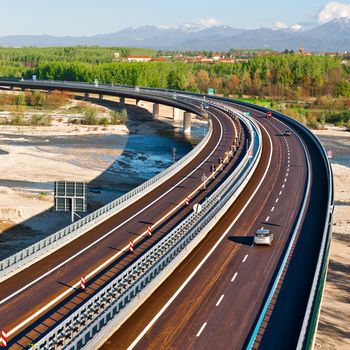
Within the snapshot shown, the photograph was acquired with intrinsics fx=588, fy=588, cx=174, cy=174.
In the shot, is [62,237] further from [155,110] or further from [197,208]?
[155,110]

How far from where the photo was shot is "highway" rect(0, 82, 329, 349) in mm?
32656

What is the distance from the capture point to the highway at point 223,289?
32.2 metres

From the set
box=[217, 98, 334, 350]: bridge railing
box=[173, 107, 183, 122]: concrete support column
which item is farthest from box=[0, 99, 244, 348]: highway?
box=[173, 107, 183, 122]: concrete support column

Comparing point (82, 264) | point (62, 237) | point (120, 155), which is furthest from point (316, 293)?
point (120, 155)

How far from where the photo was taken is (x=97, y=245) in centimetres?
4575

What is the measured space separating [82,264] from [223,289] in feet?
33.8

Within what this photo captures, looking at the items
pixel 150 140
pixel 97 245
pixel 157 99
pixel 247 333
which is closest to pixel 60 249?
pixel 97 245

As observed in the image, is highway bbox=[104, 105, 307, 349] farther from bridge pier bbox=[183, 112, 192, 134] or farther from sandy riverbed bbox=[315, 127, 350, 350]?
bridge pier bbox=[183, 112, 192, 134]

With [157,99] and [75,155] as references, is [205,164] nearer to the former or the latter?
[75,155]

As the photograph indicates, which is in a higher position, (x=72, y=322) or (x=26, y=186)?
(x=72, y=322)

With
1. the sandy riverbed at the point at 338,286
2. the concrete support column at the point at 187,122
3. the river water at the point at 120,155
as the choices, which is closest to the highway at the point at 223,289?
the sandy riverbed at the point at 338,286

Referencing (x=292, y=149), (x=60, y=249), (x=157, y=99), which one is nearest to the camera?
(x=60, y=249)

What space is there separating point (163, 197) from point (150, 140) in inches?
2979

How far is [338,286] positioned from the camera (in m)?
52.6
